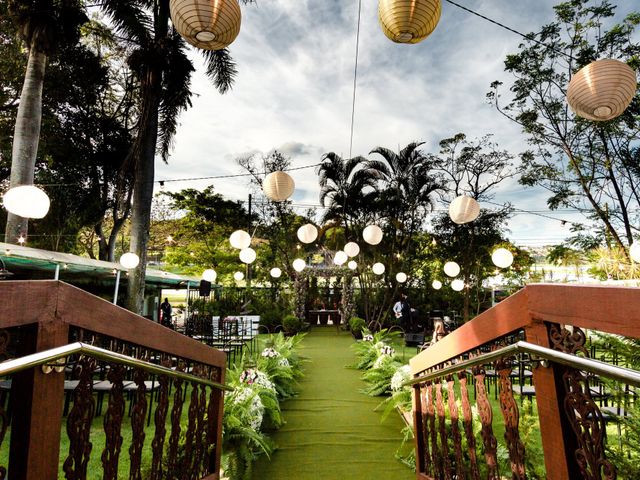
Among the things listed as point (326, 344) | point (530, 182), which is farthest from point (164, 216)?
point (530, 182)

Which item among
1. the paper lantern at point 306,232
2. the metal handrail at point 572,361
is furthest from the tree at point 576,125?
the metal handrail at point 572,361

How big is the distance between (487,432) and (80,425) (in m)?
1.80

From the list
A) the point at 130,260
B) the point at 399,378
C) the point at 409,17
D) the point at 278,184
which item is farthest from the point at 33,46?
the point at 399,378

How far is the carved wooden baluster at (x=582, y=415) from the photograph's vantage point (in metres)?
1.12

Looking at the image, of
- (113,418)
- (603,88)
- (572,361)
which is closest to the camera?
(572,361)

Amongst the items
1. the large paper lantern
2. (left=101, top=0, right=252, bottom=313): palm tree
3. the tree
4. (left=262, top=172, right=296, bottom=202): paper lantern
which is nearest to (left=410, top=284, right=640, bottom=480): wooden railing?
(left=262, top=172, right=296, bottom=202): paper lantern

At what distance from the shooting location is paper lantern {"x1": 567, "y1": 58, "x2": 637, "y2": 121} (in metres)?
3.95

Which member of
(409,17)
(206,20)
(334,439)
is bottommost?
(334,439)

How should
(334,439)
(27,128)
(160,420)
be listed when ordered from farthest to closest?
(27,128) < (334,439) < (160,420)

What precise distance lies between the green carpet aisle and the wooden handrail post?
257cm

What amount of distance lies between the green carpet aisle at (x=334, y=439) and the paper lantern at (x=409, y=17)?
12.6ft

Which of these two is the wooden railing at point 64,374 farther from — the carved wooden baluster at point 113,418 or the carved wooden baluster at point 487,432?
the carved wooden baluster at point 487,432

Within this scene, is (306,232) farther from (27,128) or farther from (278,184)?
(27,128)

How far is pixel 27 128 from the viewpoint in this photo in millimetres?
8281
